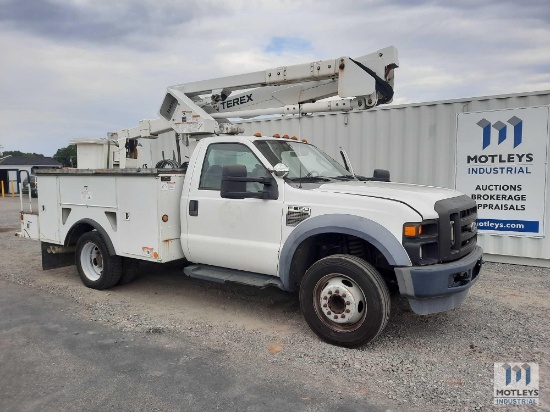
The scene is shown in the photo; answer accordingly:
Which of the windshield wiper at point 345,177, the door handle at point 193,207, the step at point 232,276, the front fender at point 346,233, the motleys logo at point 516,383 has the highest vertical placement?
the windshield wiper at point 345,177

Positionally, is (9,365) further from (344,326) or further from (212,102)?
(212,102)

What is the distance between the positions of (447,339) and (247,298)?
2.58m

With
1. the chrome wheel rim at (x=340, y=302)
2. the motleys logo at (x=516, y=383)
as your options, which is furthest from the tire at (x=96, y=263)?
the motleys logo at (x=516, y=383)

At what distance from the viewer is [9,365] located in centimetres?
395

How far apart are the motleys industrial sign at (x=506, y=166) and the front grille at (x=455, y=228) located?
381cm

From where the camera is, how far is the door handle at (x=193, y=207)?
538 centimetres

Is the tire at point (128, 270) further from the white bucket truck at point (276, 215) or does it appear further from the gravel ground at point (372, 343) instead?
the gravel ground at point (372, 343)

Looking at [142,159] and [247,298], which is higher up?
[142,159]

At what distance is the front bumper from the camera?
395cm

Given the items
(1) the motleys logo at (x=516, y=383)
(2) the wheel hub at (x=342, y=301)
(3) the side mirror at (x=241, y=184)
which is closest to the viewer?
(1) the motleys logo at (x=516, y=383)

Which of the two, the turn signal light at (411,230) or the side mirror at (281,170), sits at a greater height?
the side mirror at (281,170)

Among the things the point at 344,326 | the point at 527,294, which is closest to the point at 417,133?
the point at 527,294

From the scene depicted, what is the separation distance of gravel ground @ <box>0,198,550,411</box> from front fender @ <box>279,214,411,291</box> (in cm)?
82

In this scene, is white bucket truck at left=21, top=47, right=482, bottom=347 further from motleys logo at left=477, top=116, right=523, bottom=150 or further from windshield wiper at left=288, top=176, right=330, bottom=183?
motleys logo at left=477, top=116, right=523, bottom=150
